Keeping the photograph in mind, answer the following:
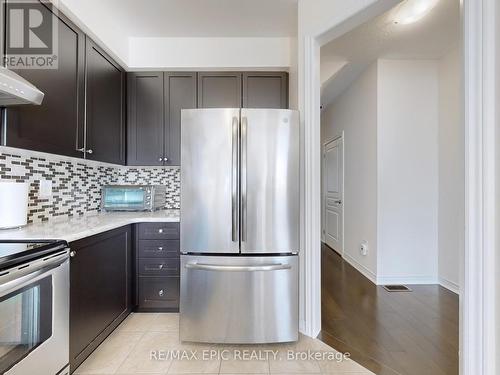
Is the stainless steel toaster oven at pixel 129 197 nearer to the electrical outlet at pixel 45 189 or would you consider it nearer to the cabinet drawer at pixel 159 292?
the electrical outlet at pixel 45 189

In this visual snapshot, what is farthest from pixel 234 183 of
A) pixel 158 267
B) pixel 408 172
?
pixel 408 172

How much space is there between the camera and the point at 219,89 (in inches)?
115

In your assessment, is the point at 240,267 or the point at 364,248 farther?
the point at 364,248

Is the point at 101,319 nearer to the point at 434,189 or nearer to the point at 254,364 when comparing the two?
the point at 254,364

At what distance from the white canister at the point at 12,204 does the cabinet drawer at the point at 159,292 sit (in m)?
1.13

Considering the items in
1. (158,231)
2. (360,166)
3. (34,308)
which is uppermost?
(360,166)

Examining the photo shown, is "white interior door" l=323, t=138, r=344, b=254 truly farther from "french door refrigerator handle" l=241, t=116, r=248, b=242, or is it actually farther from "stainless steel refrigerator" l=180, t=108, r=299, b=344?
"french door refrigerator handle" l=241, t=116, r=248, b=242

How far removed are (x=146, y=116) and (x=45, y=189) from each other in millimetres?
1202

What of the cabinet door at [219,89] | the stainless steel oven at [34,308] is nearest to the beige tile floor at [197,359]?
the stainless steel oven at [34,308]

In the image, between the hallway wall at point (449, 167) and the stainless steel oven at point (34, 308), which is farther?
the hallway wall at point (449, 167)

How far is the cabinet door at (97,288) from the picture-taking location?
1650 mm

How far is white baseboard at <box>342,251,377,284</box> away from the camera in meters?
3.42

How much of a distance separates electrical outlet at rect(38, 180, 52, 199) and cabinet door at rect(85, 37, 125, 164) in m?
0.37

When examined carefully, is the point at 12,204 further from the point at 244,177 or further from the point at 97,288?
the point at 244,177
